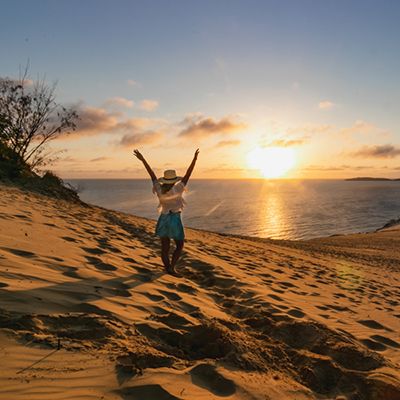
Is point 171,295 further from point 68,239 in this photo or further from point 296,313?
point 68,239

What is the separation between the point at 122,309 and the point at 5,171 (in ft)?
37.4

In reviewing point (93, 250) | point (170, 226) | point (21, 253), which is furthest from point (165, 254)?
point (21, 253)

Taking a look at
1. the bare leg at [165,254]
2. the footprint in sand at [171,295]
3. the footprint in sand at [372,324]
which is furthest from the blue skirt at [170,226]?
the footprint in sand at [372,324]

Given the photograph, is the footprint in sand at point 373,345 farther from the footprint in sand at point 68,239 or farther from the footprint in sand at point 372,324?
the footprint in sand at point 68,239

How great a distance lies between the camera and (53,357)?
2.84 metres

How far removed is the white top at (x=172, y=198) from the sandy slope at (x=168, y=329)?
1.18 m

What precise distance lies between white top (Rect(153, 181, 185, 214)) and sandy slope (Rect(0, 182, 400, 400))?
1.18 m

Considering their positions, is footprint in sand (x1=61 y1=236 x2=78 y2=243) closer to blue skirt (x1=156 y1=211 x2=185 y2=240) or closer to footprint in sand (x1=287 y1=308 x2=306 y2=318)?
blue skirt (x1=156 y1=211 x2=185 y2=240)

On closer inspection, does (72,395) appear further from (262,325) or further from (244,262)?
(244,262)

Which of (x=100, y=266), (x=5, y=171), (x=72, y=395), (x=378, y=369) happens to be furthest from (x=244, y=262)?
(x=5, y=171)

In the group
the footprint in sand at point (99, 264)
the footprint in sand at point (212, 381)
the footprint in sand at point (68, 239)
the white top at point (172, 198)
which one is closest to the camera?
the footprint in sand at point (212, 381)

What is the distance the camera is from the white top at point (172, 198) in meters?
6.55

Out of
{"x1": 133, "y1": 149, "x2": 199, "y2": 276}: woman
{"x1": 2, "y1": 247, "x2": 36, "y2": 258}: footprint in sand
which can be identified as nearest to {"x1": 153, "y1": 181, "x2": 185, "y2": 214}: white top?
{"x1": 133, "y1": 149, "x2": 199, "y2": 276}: woman

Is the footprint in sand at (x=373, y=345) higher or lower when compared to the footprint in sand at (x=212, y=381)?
lower
